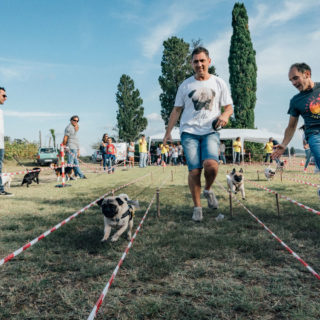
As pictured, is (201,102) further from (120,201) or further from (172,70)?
(172,70)

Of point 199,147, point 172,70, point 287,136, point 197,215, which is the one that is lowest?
point 197,215

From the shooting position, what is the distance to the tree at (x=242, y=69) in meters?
30.6

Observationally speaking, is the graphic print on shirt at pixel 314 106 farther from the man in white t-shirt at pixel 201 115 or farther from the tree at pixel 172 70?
the tree at pixel 172 70

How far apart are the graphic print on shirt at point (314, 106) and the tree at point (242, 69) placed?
2884 centimetres

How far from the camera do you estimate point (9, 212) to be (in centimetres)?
509

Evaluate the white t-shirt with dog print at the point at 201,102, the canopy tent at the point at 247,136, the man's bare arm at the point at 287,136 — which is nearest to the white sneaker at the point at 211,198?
the white t-shirt with dog print at the point at 201,102

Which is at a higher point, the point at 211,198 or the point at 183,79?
the point at 183,79

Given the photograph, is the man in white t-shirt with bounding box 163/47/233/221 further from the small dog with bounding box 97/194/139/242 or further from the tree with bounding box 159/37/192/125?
the tree with bounding box 159/37/192/125

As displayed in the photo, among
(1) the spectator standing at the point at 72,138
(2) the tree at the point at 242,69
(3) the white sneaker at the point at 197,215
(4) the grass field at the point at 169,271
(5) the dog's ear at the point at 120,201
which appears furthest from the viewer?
(2) the tree at the point at 242,69

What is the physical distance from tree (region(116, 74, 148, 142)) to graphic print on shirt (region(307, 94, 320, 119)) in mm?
44777

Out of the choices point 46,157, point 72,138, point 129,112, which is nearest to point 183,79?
point 129,112

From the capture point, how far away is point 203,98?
3963 mm

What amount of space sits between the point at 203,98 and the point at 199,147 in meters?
0.73

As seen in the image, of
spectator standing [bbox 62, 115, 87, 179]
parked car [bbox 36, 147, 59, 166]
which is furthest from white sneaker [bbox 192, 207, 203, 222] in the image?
parked car [bbox 36, 147, 59, 166]
